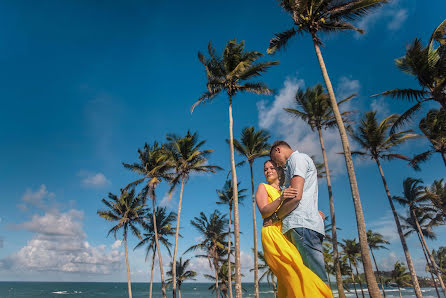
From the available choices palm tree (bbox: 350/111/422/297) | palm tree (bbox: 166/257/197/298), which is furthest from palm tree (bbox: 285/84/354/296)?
palm tree (bbox: 166/257/197/298)

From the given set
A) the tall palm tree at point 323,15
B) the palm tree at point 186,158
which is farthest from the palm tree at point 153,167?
the tall palm tree at point 323,15

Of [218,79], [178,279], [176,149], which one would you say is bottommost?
[178,279]

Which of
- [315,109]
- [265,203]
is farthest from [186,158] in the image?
[265,203]

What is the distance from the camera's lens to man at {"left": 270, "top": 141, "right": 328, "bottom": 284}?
173 centimetres

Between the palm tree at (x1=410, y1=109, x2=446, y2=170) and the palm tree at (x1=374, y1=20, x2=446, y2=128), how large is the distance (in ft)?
13.5

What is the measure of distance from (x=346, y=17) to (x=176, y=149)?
613 inches

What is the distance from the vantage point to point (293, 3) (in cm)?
998

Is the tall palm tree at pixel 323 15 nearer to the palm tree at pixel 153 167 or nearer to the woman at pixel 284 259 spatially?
the woman at pixel 284 259

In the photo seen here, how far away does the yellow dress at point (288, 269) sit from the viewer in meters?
1.62

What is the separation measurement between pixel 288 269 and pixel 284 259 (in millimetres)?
67

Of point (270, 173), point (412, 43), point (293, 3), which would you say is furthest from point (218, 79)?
point (270, 173)

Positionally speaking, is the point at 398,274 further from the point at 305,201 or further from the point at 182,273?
the point at 305,201

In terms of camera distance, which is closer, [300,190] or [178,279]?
[300,190]

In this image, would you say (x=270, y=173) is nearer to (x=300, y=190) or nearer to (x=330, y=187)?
(x=300, y=190)
